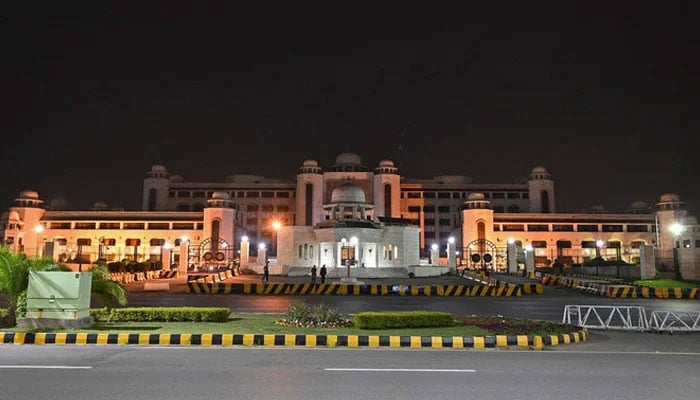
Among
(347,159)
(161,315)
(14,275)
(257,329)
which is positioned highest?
(347,159)

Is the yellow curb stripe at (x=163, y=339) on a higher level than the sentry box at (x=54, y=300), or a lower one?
lower

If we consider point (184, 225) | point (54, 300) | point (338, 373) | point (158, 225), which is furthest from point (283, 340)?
point (158, 225)

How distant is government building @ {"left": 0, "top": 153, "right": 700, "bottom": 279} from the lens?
7881 cm

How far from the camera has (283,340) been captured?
14438mm

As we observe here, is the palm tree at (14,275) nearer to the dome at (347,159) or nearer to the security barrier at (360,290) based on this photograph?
the security barrier at (360,290)

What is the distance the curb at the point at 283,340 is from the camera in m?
14.3

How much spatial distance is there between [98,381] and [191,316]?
8075 millimetres

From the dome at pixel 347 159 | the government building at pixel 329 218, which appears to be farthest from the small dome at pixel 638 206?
the dome at pixel 347 159

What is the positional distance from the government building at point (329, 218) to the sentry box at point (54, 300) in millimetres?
48194

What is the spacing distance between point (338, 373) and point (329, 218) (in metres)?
64.6

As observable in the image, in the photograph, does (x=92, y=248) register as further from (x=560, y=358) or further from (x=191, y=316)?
(x=560, y=358)

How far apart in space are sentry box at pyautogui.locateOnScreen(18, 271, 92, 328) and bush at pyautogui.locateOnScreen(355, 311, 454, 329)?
25.2 feet

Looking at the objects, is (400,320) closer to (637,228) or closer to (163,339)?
(163,339)

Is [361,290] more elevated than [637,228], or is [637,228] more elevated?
[637,228]
